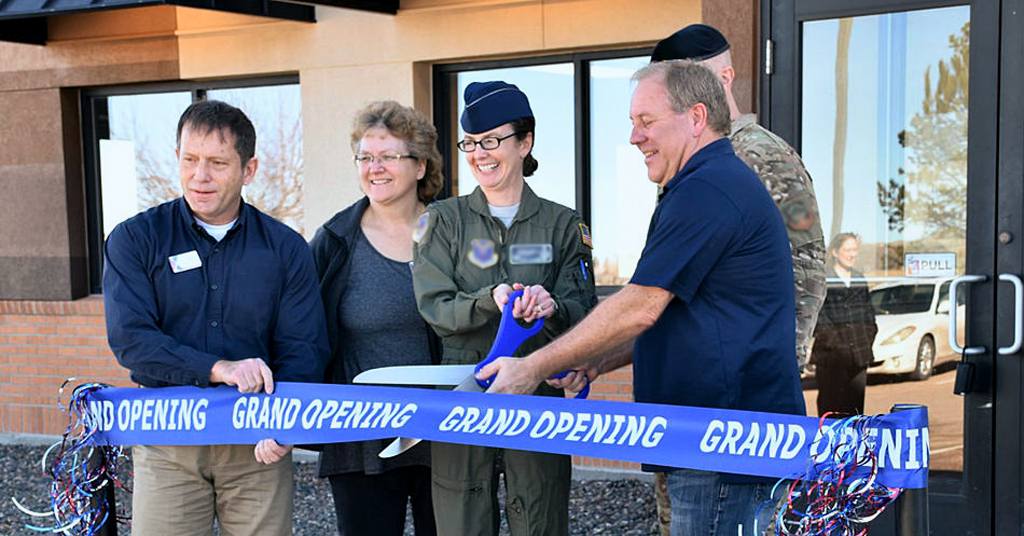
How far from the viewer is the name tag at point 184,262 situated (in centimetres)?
329

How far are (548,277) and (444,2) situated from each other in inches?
164

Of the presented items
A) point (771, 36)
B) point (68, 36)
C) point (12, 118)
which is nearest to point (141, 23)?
point (68, 36)

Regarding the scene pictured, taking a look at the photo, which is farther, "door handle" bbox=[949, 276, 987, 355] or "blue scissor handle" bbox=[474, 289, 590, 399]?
"door handle" bbox=[949, 276, 987, 355]

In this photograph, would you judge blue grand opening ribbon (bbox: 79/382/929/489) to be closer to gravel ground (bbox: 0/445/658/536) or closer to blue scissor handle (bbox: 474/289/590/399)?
blue scissor handle (bbox: 474/289/590/399)

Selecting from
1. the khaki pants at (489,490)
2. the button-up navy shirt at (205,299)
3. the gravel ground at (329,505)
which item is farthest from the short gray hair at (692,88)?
the gravel ground at (329,505)

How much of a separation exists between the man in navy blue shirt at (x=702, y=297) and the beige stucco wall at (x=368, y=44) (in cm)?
372

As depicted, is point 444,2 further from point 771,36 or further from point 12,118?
point 12,118

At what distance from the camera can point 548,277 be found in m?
3.49

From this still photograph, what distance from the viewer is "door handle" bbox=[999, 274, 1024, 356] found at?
15.8ft

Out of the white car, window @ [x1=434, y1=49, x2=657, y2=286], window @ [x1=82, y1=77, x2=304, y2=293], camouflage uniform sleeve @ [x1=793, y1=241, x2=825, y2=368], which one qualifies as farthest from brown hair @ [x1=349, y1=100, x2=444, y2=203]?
window @ [x1=82, y1=77, x2=304, y2=293]

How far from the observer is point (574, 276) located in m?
3.51

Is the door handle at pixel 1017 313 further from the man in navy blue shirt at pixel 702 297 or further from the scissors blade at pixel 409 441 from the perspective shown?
the scissors blade at pixel 409 441

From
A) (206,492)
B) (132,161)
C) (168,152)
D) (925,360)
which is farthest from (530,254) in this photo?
(132,161)

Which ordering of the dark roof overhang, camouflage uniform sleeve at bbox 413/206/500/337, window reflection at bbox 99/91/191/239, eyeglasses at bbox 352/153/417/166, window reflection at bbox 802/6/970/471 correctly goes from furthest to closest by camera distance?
1. window reflection at bbox 99/91/191/239
2. the dark roof overhang
3. window reflection at bbox 802/6/970/471
4. eyeglasses at bbox 352/153/417/166
5. camouflage uniform sleeve at bbox 413/206/500/337
